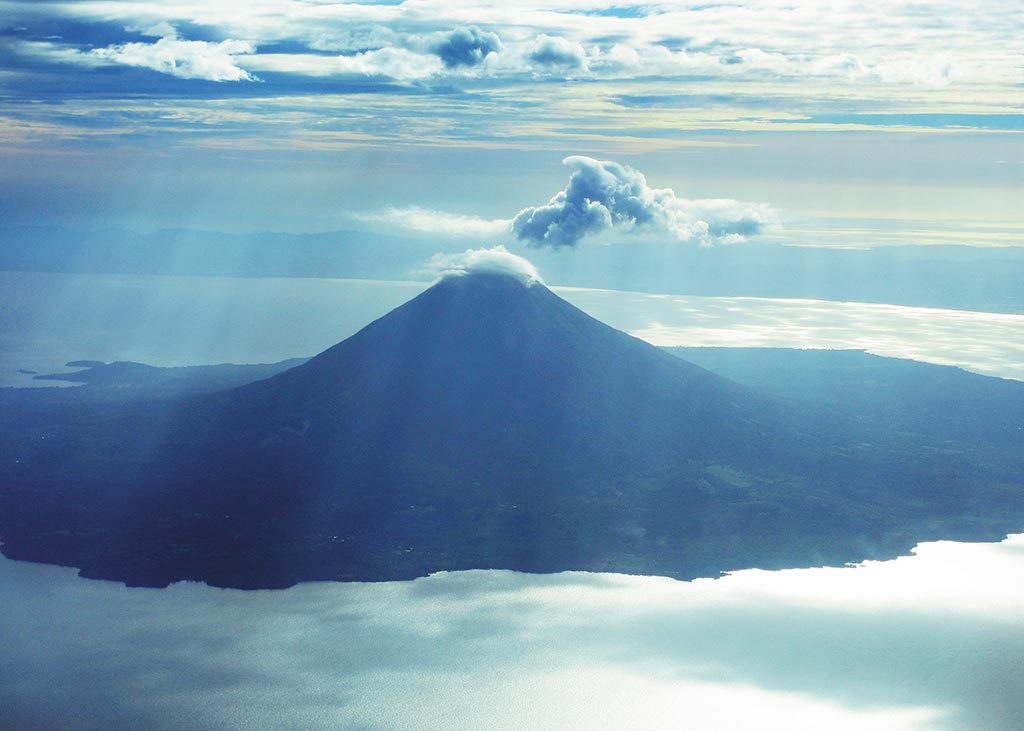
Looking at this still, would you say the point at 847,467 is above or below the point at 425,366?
below

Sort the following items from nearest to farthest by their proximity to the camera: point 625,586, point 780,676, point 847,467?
point 780,676 → point 625,586 → point 847,467

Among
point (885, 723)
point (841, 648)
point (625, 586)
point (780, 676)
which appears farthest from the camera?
point (625, 586)

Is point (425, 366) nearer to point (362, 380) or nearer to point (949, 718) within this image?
point (362, 380)

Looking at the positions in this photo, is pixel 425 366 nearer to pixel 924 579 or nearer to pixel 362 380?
pixel 362 380

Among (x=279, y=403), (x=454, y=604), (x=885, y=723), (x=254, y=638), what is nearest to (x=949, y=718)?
(x=885, y=723)

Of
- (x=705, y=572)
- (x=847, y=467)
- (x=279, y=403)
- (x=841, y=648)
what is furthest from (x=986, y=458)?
(x=279, y=403)

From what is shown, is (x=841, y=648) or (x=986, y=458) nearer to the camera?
(x=841, y=648)
